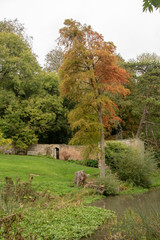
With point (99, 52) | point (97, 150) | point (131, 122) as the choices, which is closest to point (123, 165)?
point (97, 150)

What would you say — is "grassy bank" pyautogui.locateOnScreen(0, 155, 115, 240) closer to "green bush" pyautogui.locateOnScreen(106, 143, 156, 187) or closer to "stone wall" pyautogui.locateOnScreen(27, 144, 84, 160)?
"green bush" pyautogui.locateOnScreen(106, 143, 156, 187)

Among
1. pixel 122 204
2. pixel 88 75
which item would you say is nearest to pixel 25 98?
pixel 88 75

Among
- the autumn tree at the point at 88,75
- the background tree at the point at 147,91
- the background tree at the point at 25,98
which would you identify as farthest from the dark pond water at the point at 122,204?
the background tree at the point at 25,98

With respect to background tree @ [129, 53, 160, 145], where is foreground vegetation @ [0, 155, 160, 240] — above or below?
below

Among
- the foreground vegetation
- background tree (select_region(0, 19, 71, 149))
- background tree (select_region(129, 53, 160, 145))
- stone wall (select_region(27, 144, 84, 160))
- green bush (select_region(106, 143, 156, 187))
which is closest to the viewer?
Answer: the foreground vegetation

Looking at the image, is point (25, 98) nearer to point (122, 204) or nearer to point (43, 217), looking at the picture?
point (122, 204)

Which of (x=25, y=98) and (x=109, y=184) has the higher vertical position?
(x=25, y=98)

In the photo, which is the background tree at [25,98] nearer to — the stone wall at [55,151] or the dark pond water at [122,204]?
the stone wall at [55,151]

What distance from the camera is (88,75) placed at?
15.2 meters

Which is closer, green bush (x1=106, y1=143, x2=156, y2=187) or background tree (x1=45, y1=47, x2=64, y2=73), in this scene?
green bush (x1=106, y1=143, x2=156, y2=187)

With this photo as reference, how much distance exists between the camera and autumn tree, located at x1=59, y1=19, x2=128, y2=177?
1539 centimetres

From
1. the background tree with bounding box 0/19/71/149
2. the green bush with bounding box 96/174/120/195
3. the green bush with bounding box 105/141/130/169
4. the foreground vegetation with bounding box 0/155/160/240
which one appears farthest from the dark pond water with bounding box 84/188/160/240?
the background tree with bounding box 0/19/71/149

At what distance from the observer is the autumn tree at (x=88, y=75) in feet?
50.5

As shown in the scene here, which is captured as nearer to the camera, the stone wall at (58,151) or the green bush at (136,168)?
the green bush at (136,168)
